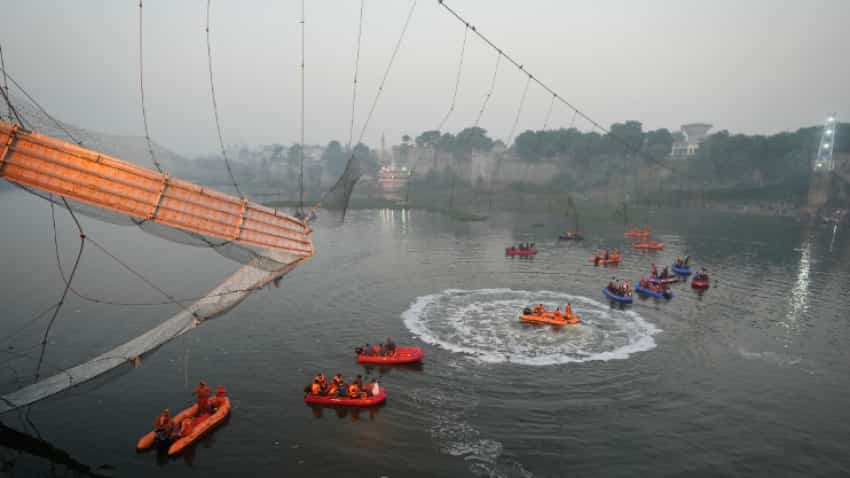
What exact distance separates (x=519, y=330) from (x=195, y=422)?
67.8ft

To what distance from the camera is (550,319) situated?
34.5 metres

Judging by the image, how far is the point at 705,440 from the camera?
68.6 feet

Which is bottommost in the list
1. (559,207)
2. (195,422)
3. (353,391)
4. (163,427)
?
(195,422)

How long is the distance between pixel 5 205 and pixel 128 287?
94039mm

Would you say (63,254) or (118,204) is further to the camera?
(63,254)

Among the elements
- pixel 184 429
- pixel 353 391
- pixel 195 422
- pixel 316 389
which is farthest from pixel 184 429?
pixel 353 391

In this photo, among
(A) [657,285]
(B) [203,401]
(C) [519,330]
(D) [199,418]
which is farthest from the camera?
(A) [657,285]

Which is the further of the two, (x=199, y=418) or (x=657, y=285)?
(x=657, y=285)

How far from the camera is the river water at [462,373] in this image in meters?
19.7

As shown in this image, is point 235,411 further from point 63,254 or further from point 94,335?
point 63,254

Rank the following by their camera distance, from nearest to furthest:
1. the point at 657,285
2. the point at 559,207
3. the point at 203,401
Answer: the point at 203,401, the point at 657,285, the point at 559,207

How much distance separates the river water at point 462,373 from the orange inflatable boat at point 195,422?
0.49 meters

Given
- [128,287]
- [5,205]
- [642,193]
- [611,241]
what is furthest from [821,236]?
[5,205]

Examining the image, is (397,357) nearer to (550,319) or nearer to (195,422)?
(195,422)
